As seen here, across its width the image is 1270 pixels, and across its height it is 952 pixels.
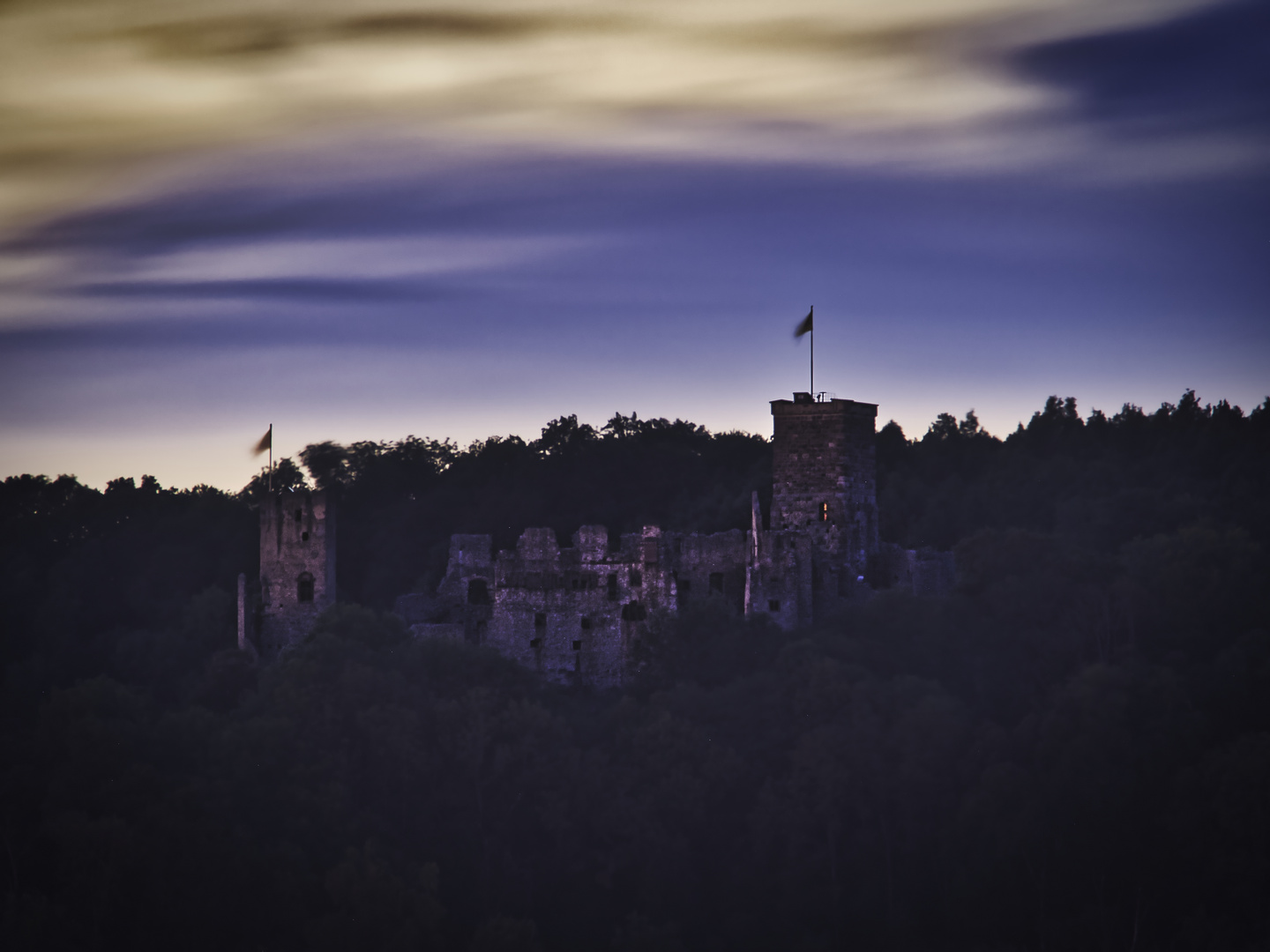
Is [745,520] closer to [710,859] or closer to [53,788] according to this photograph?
[710,859]

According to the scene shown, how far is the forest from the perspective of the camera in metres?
44.8

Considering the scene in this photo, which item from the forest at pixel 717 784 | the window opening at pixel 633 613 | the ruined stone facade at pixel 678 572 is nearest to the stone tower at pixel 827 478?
the ruined stone facade at pixel 678 572

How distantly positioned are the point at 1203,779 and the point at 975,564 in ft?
30.7

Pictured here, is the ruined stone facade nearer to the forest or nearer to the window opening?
the window opening

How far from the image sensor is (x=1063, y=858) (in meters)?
46.5

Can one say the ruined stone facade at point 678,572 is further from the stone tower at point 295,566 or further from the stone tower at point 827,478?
the stone tower at point 295,566

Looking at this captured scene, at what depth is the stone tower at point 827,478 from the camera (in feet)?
170

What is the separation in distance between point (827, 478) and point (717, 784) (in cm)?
874

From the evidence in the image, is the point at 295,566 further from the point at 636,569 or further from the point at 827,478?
the point at 827,478

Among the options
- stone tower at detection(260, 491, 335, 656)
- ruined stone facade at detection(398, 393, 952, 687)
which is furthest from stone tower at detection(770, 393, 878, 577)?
stone tower at detection(260, 491, 335, 656)

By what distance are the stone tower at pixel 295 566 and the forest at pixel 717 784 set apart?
5.73ft

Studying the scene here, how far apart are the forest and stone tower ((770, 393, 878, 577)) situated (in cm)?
204

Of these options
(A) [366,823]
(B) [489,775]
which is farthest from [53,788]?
(B) [489,775]

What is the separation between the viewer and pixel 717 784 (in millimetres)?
49688
